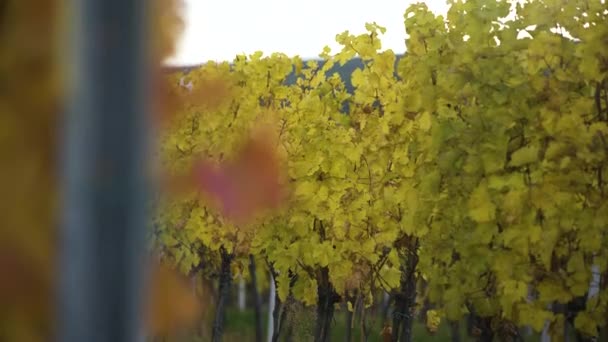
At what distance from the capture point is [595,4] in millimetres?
4273

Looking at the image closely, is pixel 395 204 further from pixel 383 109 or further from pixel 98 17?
pixel 98 17

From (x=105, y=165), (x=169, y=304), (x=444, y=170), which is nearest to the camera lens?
(x=105, y=165)

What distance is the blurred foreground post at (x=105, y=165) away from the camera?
0.53 m

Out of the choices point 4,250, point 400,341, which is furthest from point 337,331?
point 4,250

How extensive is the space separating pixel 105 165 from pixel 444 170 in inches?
168

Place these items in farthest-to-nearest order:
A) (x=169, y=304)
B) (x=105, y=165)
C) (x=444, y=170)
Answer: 1. (x=444, y=170)
2. (x=169, y=304)
3. (x=105, y=165)

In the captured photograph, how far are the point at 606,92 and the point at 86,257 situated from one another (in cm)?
420

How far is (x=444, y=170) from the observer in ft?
15.5

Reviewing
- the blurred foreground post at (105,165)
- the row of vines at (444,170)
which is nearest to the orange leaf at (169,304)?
the blurred foreground post at (105,165)

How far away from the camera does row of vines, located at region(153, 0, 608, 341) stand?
434cm

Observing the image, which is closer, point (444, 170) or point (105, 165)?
point (105, 165)

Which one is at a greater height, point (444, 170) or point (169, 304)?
point (444, 170)

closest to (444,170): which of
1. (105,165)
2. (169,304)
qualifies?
(169,304)

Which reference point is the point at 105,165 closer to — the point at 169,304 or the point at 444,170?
the point at 169,304
